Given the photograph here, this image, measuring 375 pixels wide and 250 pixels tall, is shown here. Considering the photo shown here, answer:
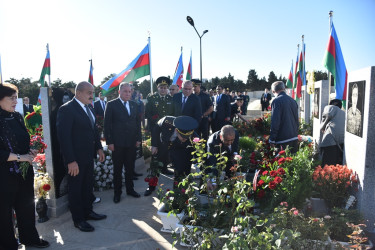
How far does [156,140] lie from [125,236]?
61.6 inches

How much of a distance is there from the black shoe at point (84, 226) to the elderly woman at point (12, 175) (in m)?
0.54

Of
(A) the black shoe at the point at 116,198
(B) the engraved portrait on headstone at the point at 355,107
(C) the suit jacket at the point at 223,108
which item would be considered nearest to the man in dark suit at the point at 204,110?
(C) the suit jacket at the point at 223,108

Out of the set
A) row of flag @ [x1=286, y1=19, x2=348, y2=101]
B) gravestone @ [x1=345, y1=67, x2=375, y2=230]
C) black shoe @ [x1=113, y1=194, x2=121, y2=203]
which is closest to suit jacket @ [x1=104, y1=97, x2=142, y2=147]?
black shoe @ [x1=113, y1=194, x2=121, y2=203]

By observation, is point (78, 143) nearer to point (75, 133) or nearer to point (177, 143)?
point (75, 133)

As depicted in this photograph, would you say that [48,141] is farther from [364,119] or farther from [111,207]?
[364,119]

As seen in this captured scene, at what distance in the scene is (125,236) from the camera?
3.33 m

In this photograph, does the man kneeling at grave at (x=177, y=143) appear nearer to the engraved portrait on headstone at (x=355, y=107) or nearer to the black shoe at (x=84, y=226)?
the black shoe at (x=84, y=226)

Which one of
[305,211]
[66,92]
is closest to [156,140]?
[66,92]

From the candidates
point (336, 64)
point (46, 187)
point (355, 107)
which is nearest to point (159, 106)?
point (46, 187)

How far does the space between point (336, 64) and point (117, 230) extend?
5.48 metres

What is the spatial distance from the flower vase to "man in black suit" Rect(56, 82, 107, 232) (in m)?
0.55

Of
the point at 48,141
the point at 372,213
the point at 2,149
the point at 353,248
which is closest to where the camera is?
the point at 353,248

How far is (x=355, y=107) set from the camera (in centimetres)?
366

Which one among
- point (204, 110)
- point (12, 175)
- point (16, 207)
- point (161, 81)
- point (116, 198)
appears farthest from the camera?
point (204, 110)
